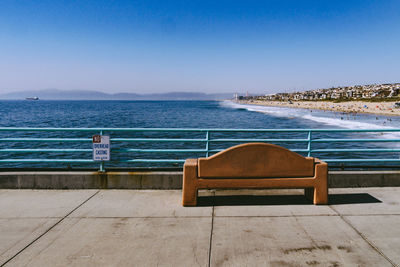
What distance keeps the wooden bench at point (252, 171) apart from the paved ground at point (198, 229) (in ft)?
1.23

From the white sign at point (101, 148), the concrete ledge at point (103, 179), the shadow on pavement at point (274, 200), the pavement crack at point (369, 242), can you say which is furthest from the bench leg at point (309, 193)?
the white sign at point (101, 148)

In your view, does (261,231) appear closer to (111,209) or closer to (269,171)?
(269,171)

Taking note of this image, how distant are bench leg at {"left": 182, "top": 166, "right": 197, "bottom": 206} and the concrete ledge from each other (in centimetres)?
95

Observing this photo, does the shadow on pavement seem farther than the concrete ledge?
No

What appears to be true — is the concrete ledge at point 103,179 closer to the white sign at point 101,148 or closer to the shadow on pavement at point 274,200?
the white sign at point 101,148

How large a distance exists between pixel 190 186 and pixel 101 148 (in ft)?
7.42

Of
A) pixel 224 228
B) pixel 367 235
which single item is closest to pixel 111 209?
pixel 224 228

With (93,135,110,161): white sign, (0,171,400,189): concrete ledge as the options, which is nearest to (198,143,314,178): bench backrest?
(0,171,400,189): concrete ledge

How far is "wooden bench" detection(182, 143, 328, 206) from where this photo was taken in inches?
200

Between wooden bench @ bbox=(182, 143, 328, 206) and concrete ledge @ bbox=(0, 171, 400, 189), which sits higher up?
wooden bench @ bbox=(182, 143, 328, 206)

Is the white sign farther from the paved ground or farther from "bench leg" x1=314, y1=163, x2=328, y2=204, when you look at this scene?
"bench leg" x1=314, y1=163, x2=328, y2=204

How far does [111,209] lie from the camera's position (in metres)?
5.04

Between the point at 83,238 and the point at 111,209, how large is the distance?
3.57 feet

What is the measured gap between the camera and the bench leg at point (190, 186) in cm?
512
